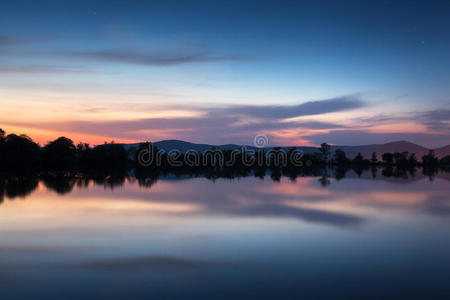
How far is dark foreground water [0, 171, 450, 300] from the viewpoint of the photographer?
4.91 meters

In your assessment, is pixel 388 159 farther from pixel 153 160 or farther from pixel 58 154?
pixel 58 154

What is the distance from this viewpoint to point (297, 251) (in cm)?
688

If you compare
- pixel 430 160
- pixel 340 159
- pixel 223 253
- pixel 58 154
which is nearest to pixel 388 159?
pixel 430 160

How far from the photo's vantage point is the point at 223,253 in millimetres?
6699

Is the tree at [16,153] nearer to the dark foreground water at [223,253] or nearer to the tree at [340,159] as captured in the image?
the dark foreground water at [223,253]

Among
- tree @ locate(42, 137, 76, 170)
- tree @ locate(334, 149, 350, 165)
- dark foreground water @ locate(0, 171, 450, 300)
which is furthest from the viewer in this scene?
tree @ locate(334, 149, 350, 165)

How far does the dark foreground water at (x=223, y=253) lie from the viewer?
491cm

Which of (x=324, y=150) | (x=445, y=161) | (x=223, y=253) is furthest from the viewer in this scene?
(x=445, y=161)

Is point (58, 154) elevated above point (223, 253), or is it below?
above

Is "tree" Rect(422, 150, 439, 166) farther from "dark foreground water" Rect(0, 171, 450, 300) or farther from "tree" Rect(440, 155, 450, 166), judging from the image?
"dark foreground water" Rect(0, 171, 450, 300)

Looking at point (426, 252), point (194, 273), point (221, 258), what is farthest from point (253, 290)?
point (426, 252)

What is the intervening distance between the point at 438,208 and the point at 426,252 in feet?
24.8

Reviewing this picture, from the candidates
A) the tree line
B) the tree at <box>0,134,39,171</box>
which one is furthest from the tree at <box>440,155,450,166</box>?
the tree at <box>0,134,39,171</box>

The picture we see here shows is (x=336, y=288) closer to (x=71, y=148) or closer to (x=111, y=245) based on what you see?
(x=111, y=245)
